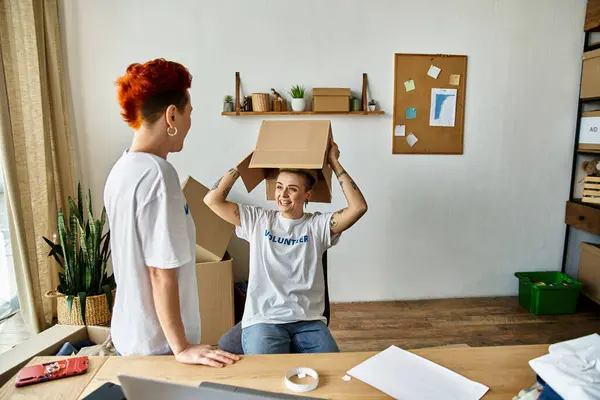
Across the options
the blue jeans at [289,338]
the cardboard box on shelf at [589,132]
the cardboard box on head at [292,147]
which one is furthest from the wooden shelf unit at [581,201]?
the blue jeans at [289,338]

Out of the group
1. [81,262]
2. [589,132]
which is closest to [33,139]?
[81,262]

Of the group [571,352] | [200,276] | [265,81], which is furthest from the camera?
[265,81]

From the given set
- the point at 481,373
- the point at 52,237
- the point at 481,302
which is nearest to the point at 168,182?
the point at 481,373

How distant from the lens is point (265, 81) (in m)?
3.16

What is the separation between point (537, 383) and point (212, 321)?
2111 mm

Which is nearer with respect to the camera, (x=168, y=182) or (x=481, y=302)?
(x=168, y=182)

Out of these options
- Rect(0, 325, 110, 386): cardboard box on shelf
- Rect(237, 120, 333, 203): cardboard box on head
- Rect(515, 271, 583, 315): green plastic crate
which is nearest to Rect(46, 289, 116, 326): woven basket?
Rect(0, 325, 110, 386): cardboard box on shelf

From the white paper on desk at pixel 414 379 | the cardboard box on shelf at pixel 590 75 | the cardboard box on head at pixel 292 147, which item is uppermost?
the cardboard box on shelf at pixel 590 75

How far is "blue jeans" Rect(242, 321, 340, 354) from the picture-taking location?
1618 mm

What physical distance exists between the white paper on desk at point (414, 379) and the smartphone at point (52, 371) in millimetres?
682

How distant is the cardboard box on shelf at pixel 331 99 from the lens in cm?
Answer: 311

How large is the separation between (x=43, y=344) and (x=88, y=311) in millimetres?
1052

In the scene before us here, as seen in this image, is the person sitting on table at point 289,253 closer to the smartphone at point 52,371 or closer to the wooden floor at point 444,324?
the smartphone at point 52,371

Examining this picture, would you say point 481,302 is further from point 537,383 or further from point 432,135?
point 537,383
